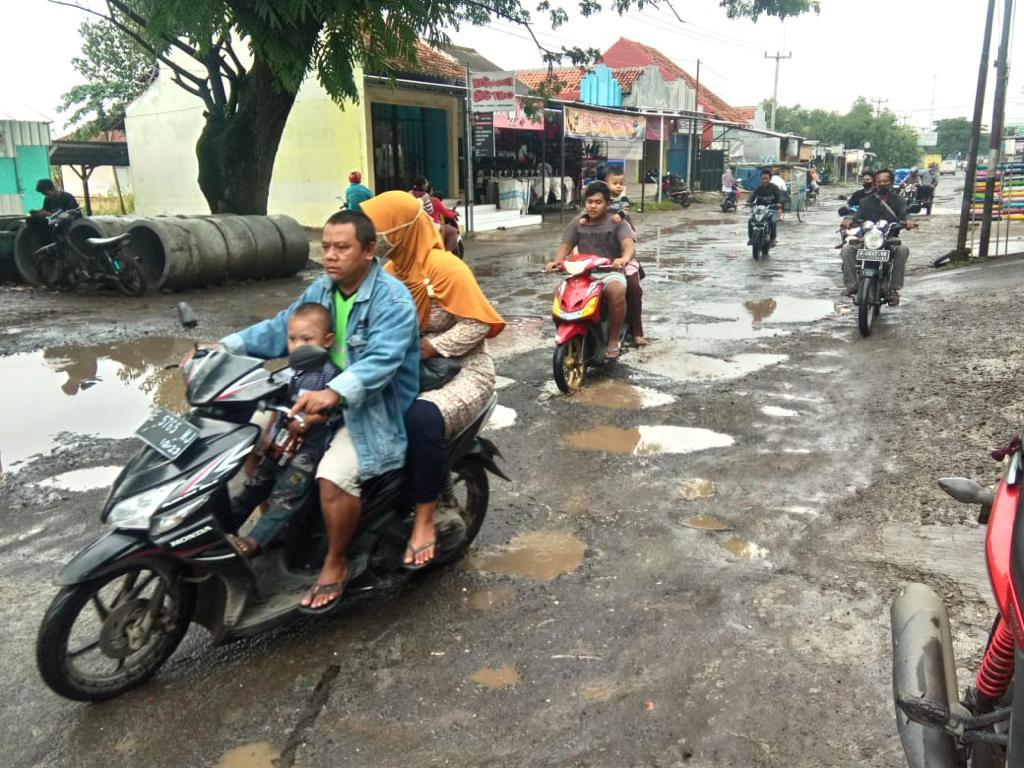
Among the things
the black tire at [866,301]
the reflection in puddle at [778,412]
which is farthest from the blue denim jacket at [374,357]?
the black tire at [866,301]

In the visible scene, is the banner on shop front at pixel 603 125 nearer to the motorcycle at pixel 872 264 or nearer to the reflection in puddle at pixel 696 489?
the motorcycle at pixel 872 264

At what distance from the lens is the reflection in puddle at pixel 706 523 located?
166 inches

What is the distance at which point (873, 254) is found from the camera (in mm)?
8641

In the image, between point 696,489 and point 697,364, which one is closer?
point 696,489

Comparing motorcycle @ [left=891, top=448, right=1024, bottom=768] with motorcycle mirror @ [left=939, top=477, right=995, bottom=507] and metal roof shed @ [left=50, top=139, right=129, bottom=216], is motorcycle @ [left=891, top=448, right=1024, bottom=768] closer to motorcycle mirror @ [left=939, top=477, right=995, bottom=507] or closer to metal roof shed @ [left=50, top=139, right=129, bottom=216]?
motorcycle mirror @ [left=939, top=477, right=995, bottom=507]

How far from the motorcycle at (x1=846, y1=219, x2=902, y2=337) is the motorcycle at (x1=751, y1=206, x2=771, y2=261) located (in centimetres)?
634

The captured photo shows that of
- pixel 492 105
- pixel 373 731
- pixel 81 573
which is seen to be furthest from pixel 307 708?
pixel 492 105

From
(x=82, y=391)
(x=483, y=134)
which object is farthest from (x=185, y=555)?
(x=483, y=134)

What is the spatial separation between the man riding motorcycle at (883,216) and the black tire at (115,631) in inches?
326

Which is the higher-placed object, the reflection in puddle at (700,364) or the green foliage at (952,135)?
the green foliage at (952,135)

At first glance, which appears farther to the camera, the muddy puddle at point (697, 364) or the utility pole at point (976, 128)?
the utility pole at point (976, 128)

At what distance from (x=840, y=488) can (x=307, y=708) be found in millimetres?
3153

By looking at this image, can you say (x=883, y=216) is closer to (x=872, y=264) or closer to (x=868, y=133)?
(x=872, y=264)

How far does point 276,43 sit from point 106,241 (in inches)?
149
